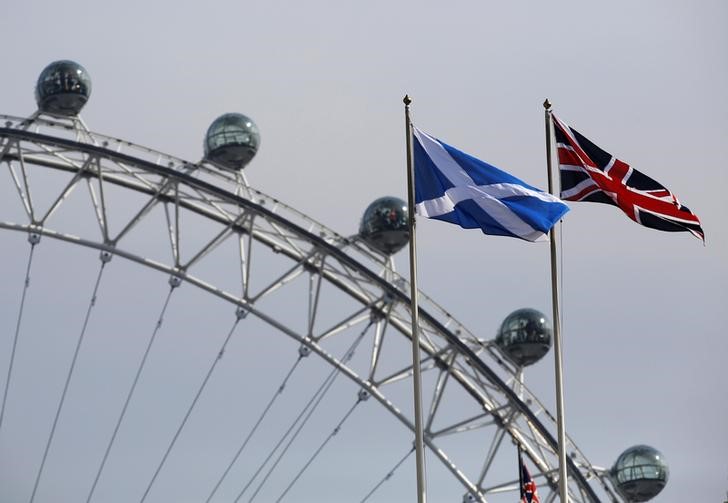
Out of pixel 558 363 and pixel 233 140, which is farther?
pixel 233 140

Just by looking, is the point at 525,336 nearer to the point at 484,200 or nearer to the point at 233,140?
the point at 233,140

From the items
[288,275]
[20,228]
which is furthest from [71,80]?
[288,275]

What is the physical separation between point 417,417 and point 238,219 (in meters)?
13.0

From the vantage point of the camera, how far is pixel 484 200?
1157 inches

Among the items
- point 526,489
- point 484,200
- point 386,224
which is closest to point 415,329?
point 484,200

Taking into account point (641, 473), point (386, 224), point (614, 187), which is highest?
point (386, 224)

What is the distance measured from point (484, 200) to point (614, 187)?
7.81ft

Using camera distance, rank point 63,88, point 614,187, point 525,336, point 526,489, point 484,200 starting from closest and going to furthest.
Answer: point 484,200, point 614,187, point 526,489, point 63,88, point 525,336

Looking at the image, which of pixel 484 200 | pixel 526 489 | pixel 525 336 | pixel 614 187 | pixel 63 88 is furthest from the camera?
pixel 525 336

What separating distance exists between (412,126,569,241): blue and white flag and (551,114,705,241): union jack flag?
4.16ft

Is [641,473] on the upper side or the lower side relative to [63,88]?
lower

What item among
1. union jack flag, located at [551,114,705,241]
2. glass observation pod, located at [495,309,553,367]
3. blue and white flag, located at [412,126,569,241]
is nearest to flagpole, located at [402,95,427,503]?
blue and white flag, located at [412,126,569,241]

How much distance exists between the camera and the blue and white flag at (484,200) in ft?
96.2

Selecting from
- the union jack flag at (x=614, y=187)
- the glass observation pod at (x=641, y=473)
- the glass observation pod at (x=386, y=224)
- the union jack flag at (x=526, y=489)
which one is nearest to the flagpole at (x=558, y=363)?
the union jack flag at (x=614, y=187)
